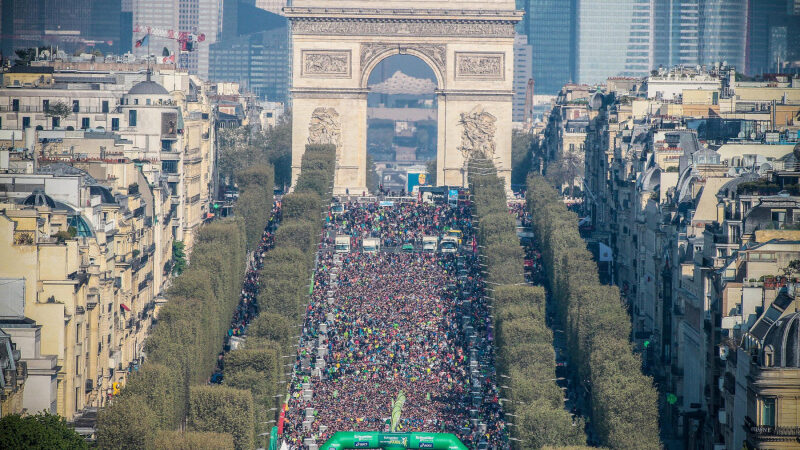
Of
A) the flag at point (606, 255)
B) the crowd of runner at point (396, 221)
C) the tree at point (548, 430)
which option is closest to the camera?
the tree at point (548, 430)

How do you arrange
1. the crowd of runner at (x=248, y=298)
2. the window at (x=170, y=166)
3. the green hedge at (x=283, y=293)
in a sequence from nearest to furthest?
the green hedge at (x=283, y=293) < the crowd of runner at (x=248, y=298) < the window at (x=170, y=166)

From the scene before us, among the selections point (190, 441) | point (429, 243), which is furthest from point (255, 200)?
point (190, 441)

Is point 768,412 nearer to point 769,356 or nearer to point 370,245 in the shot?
point 769,356

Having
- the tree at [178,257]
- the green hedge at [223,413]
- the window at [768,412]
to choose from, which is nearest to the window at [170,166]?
the tree at [178,257]

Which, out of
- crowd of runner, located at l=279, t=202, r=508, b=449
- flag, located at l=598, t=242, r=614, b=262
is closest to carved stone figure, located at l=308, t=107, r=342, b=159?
crowd of runner, located at l=279, t=202, r=508, b=449

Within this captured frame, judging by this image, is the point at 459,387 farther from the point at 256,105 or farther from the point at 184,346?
the point at 256,105

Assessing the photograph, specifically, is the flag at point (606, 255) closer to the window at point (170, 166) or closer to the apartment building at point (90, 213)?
the apartment building at point (90, 213)
